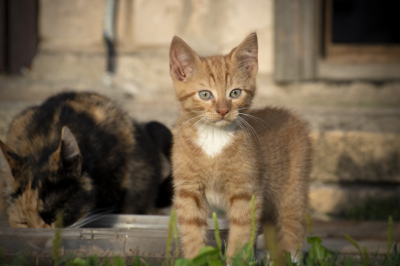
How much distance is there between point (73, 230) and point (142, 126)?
1635mm

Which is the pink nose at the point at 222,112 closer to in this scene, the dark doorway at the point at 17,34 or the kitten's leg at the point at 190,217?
the kitten's leg at the point at 190,217

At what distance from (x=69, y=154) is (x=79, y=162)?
9cm

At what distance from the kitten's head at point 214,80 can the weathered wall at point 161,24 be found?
6.16 feet

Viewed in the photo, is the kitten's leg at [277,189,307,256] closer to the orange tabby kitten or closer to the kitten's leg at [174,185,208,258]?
the orange tabby kitten

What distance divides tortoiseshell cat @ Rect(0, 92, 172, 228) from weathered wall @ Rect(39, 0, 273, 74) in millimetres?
1106

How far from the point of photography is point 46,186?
2377 mm

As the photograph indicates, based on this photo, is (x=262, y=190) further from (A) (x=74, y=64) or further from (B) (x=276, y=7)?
(A) (x=74, y=64)

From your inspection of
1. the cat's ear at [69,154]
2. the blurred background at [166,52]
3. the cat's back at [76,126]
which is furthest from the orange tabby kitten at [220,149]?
the blurred background at [166,52]

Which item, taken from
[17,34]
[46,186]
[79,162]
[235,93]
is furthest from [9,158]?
[17,34]

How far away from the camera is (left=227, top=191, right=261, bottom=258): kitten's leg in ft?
6.76

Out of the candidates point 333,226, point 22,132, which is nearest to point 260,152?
point 333,226

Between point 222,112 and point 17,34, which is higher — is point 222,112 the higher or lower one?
the lower one

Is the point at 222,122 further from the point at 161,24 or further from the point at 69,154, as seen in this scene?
the point at 161,24

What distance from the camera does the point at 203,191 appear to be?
2.18 metres
